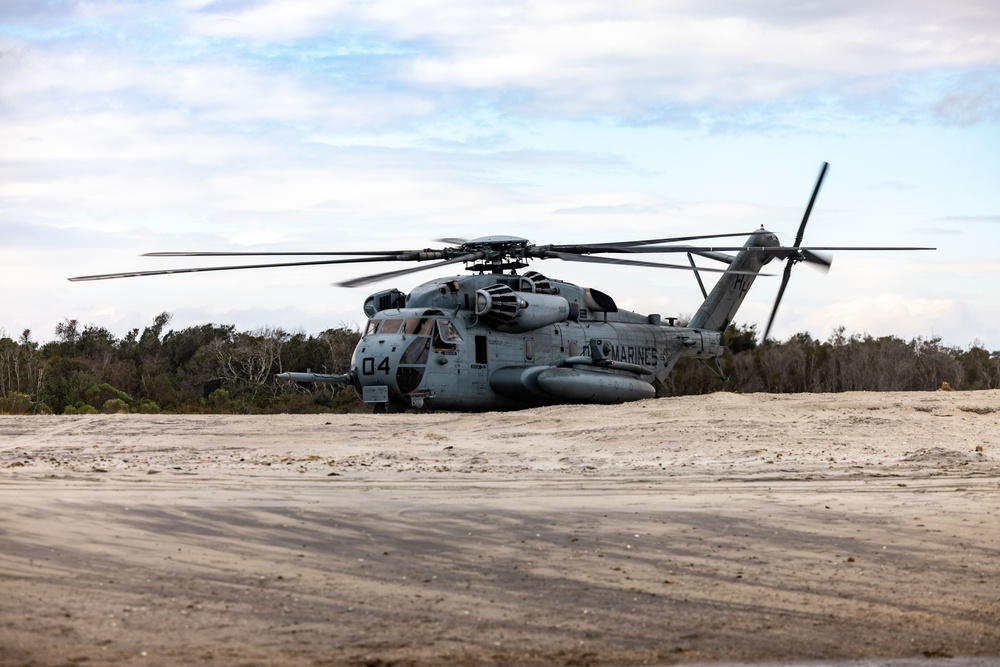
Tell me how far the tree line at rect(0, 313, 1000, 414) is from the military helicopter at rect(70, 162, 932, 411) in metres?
4.73

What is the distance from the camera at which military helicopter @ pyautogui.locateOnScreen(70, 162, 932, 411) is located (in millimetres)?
22859

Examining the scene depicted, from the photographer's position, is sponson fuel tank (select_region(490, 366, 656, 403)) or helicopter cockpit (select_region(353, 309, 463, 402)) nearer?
helicopter cockpit (select_region(353, 309, 463, 402))

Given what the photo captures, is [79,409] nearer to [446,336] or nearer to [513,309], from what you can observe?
[446,336]

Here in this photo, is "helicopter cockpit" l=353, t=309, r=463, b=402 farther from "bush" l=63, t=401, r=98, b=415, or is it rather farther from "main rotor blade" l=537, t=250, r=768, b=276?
"bush" l=63, t=401, r=98, b=415

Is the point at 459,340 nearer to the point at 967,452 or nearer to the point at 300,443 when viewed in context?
the point at 300,443

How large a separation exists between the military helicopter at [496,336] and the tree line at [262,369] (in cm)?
473

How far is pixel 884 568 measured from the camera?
9.35 m

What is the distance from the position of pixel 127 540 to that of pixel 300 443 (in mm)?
8156

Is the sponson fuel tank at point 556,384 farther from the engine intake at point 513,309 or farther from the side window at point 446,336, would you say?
the side window at point 446,336

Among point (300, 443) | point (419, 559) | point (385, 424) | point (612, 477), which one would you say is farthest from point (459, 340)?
point (419, 559)

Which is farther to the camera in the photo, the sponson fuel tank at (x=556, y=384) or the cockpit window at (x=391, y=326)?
the sponson fuel tank at (x=556, y=384)

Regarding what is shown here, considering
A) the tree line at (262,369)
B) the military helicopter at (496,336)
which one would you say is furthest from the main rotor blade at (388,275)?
the tree line at (262,369)

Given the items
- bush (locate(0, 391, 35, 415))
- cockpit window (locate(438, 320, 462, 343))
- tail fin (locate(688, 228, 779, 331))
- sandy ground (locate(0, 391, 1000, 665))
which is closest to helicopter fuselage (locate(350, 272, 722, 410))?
cockpit window (locate(438, 320, 462, 343))

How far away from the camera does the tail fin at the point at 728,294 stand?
98.1ft
